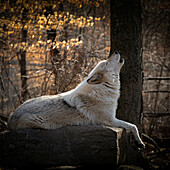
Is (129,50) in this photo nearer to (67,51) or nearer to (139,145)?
(139,145)

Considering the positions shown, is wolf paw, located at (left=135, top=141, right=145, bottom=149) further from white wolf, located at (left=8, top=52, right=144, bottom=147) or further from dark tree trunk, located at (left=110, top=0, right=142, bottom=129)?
dark tree trunk, located at (left=110, top=0, right=142, bottom=129)

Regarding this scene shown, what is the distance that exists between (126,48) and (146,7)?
654cm

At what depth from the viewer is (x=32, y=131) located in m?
3.64

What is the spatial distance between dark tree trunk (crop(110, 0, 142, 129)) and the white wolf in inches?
11.8

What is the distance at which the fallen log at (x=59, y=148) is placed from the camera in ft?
11.4

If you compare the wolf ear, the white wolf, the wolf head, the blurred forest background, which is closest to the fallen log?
the white wolf

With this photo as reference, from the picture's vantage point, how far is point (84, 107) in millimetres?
4098

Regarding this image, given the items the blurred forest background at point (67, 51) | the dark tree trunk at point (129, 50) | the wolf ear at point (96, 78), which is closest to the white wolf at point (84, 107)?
the wolf ear at point (96, 78)

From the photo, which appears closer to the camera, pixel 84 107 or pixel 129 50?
pixel 84 107

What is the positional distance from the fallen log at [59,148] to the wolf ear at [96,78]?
1048 millimetres

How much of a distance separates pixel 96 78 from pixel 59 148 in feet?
5.10

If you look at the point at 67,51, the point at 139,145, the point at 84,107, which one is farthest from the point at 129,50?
the point at 67,51

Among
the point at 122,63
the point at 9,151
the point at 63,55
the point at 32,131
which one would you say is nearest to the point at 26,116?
the point at 32,131

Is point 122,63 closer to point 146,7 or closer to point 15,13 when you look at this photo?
point 15,13
